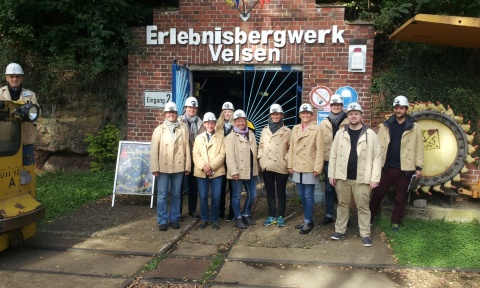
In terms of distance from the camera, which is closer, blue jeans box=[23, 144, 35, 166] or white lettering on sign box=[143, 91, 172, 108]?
blue jeans box=[23, 144, 35, 166]

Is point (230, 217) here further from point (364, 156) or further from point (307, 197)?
point (364, 156)

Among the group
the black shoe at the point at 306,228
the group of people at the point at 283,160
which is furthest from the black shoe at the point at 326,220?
the black shoe at the point at 306,228

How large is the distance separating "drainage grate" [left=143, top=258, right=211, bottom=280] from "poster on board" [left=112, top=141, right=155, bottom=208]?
2342mm

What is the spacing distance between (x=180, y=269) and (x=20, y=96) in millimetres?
3283

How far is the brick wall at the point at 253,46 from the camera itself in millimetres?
8148

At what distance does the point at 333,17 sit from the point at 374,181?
3.67 meters

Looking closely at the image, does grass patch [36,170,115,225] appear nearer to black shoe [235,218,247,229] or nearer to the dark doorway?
black shoe [235,218,247,229]

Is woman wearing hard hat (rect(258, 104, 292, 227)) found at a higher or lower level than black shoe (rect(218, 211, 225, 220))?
higher

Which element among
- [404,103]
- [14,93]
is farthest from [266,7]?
[14,93]

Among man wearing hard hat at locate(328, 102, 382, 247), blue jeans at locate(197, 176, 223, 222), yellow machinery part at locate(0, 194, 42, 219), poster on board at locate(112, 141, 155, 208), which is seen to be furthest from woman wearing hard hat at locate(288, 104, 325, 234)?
yellow machinery part at locate(0, 194, 42, 219)

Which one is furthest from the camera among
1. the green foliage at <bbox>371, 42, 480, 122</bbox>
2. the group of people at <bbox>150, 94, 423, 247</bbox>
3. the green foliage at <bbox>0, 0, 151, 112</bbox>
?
the green foliage at <bbox>0, 0, 151, 112</bbox>

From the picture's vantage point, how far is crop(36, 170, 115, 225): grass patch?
7.43 meters

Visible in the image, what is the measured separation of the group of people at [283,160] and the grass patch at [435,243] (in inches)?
11.5

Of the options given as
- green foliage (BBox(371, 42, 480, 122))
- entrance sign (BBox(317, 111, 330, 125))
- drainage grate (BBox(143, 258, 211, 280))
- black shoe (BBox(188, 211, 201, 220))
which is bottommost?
drainage grate (BBox(143, 258, 211, 280))
